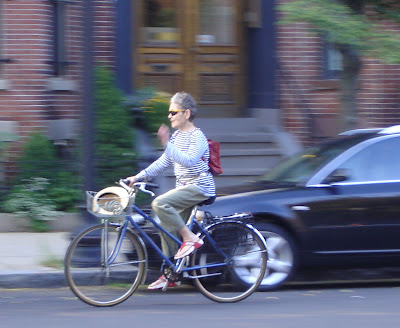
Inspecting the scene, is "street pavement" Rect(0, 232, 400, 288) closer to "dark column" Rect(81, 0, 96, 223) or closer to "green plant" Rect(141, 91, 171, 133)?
"dark column" Rect(81, 0, 96, 223)

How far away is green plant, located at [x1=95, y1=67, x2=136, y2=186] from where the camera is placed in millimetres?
10734

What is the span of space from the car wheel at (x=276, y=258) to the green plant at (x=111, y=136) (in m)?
3.82

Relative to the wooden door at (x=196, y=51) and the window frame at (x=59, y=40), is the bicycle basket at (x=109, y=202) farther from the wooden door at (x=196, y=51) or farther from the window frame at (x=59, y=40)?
the wooden door at (x=196, y=51)

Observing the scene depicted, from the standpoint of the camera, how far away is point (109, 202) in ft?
20.8

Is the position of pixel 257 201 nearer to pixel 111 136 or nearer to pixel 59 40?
pixel 111 136

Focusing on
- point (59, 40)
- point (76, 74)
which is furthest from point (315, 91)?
point (59, 40)

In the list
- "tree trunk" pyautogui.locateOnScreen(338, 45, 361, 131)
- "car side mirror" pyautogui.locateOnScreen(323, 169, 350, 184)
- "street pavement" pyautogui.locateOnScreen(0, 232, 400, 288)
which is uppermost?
"tree trunk" pyautogui.locateOnScreen(338, 45, 361, 131)

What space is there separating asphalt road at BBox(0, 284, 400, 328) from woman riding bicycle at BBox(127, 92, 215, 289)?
1.29 feet

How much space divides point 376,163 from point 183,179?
2.08 m

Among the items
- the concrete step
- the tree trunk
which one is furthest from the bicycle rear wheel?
the concrete step

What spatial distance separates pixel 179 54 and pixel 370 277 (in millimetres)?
6102

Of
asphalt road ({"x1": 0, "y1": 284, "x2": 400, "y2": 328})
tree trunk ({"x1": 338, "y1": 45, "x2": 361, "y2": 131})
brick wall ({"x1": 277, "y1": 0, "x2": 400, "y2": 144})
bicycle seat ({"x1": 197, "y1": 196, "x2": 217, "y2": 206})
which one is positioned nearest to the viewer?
asphalt road ({"x1": 0, "y1": 284, "x2": 400, "y2": 328})

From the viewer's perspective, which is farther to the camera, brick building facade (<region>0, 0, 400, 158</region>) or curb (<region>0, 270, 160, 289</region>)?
brick building facade (<region>0, 0, 400, 158</region>)

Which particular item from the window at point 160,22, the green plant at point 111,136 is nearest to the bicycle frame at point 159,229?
the green plant at point 111,136
